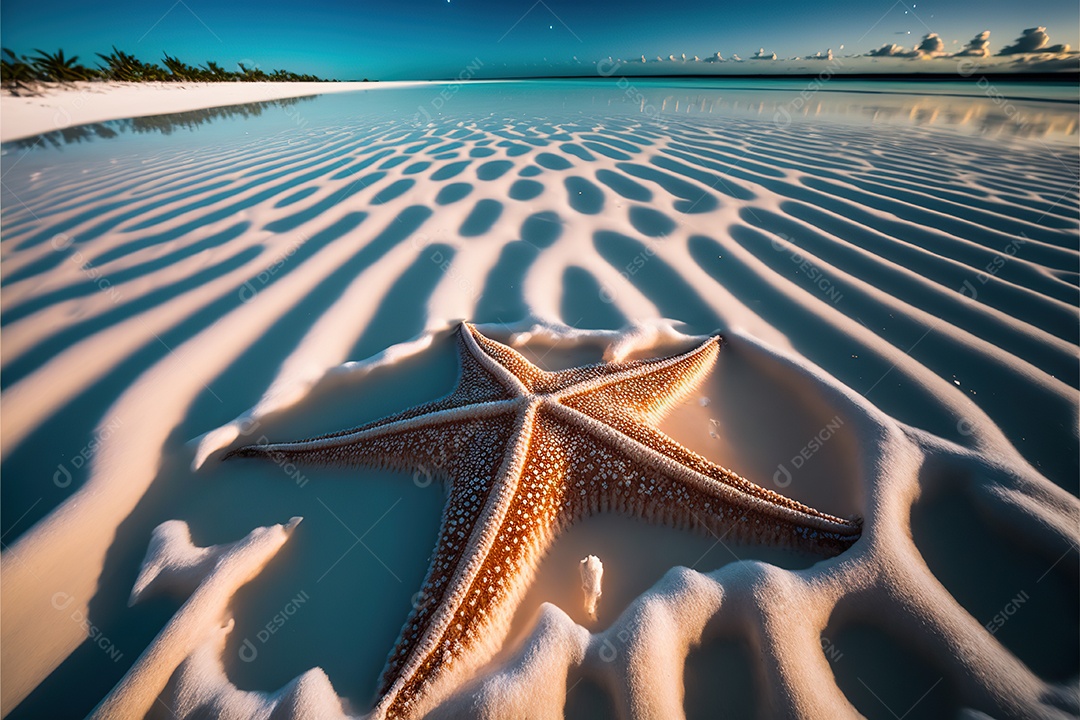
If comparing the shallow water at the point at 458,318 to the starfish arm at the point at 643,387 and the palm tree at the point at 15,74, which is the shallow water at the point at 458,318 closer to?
the starfish arm at the point at 643,387

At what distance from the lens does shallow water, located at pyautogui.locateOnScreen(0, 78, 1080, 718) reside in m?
1.88

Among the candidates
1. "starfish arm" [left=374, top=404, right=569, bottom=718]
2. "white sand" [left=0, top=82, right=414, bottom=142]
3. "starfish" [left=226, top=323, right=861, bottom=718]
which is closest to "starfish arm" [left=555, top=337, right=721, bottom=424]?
"starfish" [left=226, top=323, right=861, bottom=718]

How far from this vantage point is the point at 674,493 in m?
1.90

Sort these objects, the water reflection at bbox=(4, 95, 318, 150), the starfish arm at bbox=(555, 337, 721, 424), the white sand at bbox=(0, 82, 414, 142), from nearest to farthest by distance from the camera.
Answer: the starfish arm at bbox=(555, 337, 721, 424), the water reflection at bbox=(4, 95, 318, 150), the white sand at bbox=(0, 82, 414, 142)

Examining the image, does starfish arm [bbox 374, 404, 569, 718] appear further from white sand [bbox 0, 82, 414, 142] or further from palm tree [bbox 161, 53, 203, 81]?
palm tree [bbox 161, 53, 203, 81]

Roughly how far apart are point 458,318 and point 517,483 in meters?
1.96

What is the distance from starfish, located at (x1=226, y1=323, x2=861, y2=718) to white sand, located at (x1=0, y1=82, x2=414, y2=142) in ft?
66.5

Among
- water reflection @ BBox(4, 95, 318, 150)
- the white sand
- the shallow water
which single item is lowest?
the shallow water

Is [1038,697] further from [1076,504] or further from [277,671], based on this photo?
[277,671]

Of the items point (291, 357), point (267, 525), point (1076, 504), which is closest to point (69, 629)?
point (267, 525)

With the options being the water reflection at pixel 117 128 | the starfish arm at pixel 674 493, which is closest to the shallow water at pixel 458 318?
the starfish arm at pixel 674 493

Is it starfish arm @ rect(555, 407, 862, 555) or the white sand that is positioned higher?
the white sand

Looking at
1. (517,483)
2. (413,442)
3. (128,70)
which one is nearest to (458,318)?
(413,442)

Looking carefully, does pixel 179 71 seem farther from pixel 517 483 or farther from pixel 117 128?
pixel 517 483
